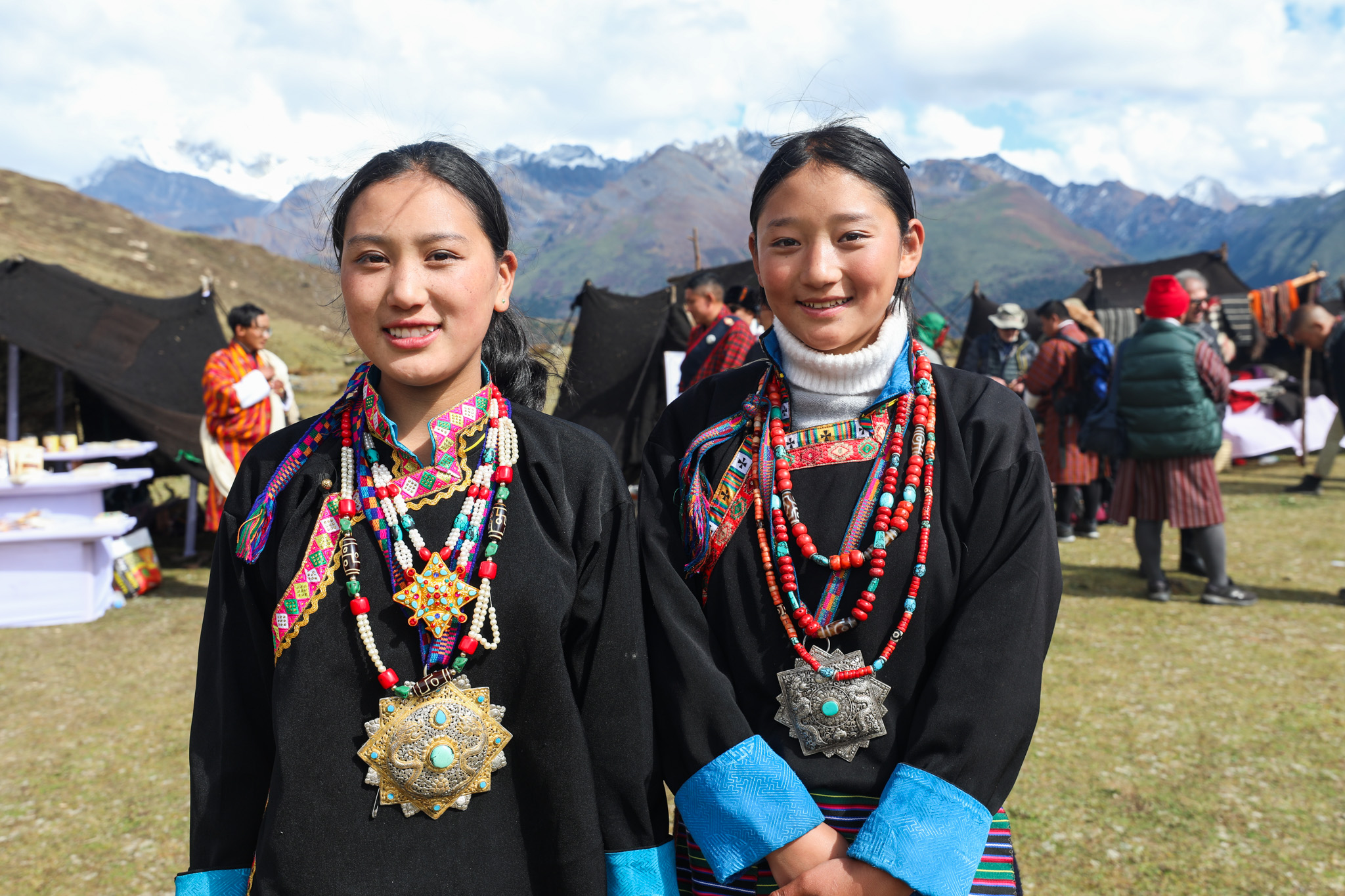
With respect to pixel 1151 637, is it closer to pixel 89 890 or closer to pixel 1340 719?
pixel 1340 719

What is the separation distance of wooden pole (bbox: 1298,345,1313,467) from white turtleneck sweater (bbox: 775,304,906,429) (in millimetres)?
10709

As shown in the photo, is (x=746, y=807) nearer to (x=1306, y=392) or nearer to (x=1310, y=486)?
(x=1310, y=486)

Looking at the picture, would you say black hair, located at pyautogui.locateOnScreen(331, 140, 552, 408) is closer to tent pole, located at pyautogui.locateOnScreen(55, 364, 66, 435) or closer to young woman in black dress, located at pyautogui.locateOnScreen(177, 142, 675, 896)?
young woman in black dress, located at pyautogui.locateOnScreen(177, 142, 675, 896)

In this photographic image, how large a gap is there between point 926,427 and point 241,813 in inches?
47.5

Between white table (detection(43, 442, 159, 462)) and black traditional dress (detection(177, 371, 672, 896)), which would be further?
white table (detection(43, 442, 159, 462))

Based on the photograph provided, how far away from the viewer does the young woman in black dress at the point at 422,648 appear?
1270mm

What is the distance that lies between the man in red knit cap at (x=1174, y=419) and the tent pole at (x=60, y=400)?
8304 millimetres

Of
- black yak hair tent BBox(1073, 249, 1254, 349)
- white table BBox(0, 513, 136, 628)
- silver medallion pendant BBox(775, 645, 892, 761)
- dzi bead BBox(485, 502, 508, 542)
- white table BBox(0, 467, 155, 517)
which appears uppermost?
black yak hair tent BBox(1073, 249, 1254, 349)

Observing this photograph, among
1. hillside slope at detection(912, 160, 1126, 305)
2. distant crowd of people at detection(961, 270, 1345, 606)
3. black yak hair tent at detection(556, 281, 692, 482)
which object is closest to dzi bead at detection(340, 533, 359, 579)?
distant crowd of people at detection(961, 270, 1345, 606)

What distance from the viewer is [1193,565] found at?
6.00m

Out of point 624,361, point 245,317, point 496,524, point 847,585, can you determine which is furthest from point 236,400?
point 847,585

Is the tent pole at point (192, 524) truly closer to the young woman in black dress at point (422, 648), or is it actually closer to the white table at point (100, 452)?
the white table at point (100, 452)

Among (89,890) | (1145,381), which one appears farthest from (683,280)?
(89,890)

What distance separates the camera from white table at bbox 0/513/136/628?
555 centimetres
